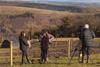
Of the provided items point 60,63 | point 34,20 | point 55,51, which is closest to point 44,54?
point 60,63

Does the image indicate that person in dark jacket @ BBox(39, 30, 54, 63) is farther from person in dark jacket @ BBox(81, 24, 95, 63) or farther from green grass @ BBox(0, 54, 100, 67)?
person in dark jacket @ BBox(81, 24, 95, 63)

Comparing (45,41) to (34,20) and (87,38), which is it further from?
(34,20)

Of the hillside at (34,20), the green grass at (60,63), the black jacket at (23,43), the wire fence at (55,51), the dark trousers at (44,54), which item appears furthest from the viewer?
the hillside at (34,20)

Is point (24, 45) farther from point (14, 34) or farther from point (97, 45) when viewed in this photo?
point (14, 34)

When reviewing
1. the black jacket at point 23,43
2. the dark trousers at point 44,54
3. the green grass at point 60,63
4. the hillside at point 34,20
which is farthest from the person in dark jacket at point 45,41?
the hillside at point 34,20

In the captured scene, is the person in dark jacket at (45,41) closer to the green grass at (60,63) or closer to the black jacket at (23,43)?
the green grass at (60,63)

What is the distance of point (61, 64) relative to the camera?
2547 cm

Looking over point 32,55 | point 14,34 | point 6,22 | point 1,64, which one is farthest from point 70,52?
point 6,22

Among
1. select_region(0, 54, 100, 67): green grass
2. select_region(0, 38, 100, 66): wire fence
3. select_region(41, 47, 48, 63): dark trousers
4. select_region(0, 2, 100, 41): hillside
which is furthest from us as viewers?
select_region(0, 2, 100, 41): hillside

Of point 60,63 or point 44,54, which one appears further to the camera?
point 44,54

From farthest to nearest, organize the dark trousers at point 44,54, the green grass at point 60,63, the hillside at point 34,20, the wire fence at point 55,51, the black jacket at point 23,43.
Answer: the hillside at point 34,20 < the wire fence at point 55,51 < the dark trousers at point 44,54 < the black jacket at point 23,43 < the green grass at point 60,63

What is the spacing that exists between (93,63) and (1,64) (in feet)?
13.7

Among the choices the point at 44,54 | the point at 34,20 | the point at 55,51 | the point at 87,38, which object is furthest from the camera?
the point at 34,20

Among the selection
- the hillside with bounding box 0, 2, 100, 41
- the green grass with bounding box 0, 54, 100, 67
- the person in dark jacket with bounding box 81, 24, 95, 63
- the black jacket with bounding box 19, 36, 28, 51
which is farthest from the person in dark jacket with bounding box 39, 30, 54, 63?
the hillside with bounding box 0, 2, 100, 41
